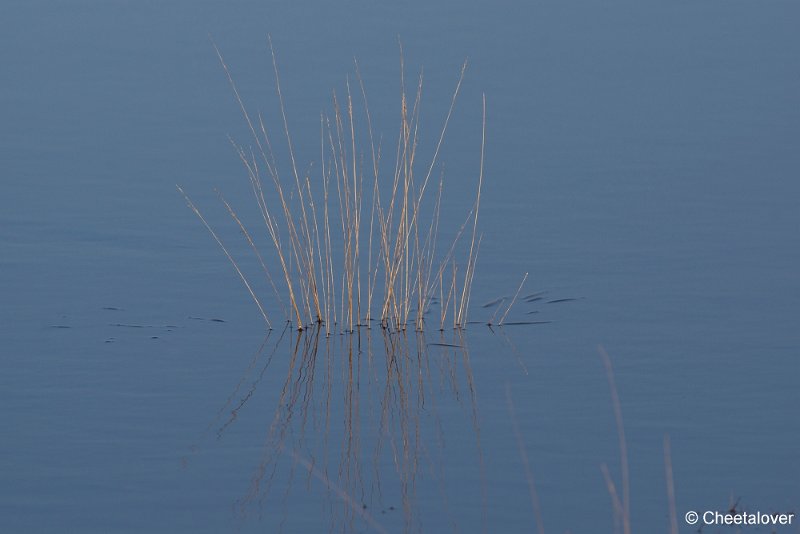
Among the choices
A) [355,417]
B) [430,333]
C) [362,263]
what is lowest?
[355,417]

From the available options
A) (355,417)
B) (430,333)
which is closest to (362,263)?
(430,333)

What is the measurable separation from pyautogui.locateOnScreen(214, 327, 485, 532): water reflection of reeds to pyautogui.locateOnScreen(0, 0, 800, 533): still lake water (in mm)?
14

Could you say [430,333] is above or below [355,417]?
above

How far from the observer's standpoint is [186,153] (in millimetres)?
8969

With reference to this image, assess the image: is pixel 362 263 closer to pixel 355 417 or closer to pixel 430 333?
pixel 430 333

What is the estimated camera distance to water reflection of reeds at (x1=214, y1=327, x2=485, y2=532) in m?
4.78

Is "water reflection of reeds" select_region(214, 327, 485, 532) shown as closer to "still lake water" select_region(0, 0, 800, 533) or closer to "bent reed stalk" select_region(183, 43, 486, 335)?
"still lake water" select_region(0, 0, 800, 533)

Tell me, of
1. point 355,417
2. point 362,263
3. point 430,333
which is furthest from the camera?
point 362,263

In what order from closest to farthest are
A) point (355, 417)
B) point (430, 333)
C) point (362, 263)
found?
point (355, 417)
point (430, 333)
point (362, 263)

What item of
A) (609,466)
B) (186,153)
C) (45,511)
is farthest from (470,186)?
(45,511)

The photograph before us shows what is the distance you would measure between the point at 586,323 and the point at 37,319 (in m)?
2.39

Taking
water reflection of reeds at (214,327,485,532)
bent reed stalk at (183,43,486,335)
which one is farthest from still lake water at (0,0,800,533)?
bent reed stalk at (183,43,486,335)

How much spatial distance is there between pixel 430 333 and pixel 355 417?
3.08ft

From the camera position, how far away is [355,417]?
5.49 m
